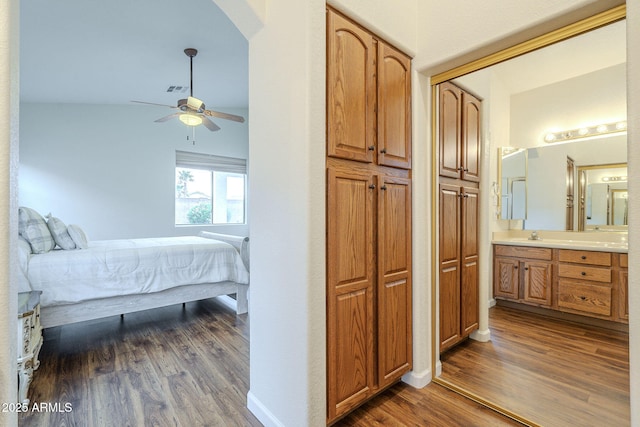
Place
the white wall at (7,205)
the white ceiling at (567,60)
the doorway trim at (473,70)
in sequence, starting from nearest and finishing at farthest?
the white wall at (7,205) < the doorway trim at (473,70) < the white ceiling at (567,60)

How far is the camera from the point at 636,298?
112 cm

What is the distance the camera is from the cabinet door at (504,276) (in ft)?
9.48

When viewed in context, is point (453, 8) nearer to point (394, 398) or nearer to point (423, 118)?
point (423, 118)

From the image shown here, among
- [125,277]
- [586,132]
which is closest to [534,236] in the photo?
[586,132]

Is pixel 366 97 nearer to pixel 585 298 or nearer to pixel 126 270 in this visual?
pixel 585 298

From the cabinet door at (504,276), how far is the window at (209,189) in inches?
194

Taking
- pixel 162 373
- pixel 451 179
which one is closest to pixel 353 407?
pixel 162 373

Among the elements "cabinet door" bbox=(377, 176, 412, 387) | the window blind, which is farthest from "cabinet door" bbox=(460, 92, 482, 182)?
the window blind

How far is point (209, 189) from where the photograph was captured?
20.0 feet

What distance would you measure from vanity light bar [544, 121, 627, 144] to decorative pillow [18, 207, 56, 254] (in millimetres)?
4507

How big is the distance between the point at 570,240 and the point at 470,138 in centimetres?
114

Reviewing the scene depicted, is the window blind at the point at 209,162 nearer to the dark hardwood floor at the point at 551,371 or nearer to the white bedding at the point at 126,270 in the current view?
the white bedding at the point at 126,270

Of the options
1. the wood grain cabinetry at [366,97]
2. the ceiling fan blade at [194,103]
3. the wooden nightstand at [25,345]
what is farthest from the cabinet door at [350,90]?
the ceiling fan blade at [194,103]

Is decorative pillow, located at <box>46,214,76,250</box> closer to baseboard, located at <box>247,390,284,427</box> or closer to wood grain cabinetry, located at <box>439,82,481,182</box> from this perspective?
baseboard, located at <box>247,390,284,427</box>
